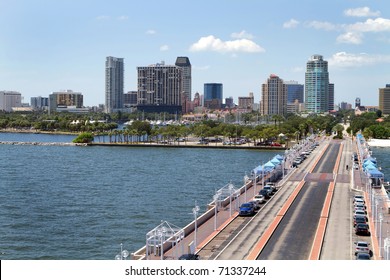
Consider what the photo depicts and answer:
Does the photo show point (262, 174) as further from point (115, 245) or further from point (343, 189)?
point (115, 245)

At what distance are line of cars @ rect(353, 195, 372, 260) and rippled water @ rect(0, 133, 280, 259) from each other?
8428mm

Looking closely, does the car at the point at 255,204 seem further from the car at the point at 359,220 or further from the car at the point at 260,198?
the car at the point at 359,220

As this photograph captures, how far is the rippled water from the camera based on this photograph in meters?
24.5

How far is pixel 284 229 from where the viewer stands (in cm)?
2344

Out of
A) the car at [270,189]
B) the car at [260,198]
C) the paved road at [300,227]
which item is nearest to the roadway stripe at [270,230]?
the paved road at [300,227]

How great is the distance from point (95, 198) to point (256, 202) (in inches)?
457

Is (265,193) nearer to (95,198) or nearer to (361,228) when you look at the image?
(361,228)

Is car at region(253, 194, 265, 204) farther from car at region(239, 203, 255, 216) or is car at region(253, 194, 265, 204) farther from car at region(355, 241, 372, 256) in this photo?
car at region(355, 241, 372, 256)

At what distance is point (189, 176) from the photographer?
160ft

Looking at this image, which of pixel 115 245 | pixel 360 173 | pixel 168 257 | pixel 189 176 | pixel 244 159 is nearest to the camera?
pixel 168 257

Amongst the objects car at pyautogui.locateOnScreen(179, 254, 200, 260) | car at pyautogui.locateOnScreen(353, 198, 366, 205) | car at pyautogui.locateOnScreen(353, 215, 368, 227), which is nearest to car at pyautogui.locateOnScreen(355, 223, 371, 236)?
car at pyautogui.locateOnScreen(353, 215, 368, 227)

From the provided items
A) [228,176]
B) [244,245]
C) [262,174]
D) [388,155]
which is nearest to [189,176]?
[228,176]

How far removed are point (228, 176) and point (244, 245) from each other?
28.1m
